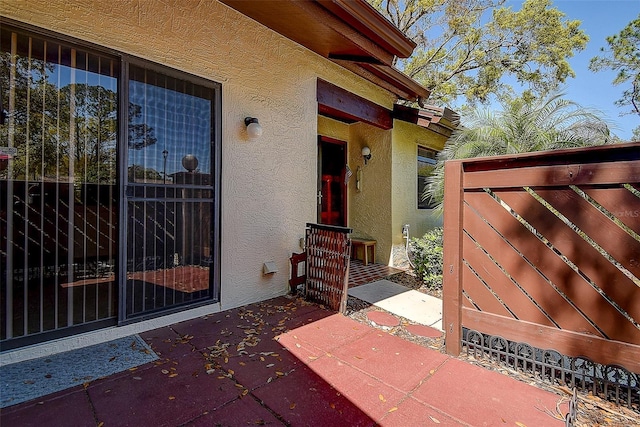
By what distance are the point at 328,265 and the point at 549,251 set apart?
2.72 metres

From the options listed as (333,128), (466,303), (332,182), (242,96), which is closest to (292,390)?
(466,303)

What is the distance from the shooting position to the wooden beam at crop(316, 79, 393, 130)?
5.74 meters

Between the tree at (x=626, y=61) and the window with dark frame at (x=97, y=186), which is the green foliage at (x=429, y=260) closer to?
the window with dark frame at (x=97, y=186)

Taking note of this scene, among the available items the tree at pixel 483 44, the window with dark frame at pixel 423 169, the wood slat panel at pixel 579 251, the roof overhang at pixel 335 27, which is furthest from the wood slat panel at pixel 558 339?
the tree at pixel 483 44

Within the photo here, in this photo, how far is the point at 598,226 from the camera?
2508 millimetres

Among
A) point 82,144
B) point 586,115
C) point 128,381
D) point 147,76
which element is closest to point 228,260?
point 128,381

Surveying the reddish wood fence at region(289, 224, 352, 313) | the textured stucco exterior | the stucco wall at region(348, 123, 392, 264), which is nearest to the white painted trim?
the textured stucco exterior

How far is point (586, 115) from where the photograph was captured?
551 cm

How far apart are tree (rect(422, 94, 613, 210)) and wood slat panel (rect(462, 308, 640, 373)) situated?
409 centimetres

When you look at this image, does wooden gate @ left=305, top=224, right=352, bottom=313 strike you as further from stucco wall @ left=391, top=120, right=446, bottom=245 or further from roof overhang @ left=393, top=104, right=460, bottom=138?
roof overhang @ left=393, top=104, right=460, bottom=138

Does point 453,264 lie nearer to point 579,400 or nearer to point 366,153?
point 579,400

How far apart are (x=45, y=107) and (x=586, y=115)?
26.7 feet

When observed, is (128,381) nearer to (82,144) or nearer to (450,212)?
(82,144)

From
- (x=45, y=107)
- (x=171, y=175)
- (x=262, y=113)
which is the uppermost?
(x=262, y=113)
